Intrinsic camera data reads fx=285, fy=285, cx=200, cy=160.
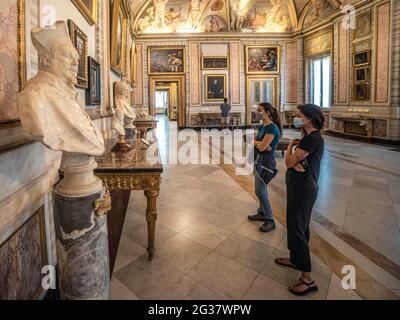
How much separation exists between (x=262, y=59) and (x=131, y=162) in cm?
1694

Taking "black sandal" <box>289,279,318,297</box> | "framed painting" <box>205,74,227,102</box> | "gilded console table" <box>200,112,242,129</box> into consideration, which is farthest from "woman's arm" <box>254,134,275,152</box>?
"framed painting" <box>205,74,227,102</box>

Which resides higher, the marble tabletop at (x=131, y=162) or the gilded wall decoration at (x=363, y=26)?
the gilded wall decoration at (x=363, y=26)

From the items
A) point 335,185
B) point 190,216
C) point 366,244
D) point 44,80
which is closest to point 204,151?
point 335,185

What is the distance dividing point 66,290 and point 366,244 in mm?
3135

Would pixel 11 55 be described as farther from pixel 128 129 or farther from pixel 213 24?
pixel 213 24

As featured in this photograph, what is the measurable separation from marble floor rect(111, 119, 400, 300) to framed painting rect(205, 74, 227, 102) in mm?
12847

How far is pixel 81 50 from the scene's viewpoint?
3875 mm

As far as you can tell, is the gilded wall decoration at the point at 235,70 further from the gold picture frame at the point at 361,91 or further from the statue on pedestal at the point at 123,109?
the statue on pedestal at the point at 123,109

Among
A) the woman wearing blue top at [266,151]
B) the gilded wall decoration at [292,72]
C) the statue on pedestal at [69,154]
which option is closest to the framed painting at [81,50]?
the statue on pedestal at [69,154]

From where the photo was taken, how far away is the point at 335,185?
18.7 ft

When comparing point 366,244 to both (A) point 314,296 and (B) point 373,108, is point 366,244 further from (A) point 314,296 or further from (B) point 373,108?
(B) point 373,108

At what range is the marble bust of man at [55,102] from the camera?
1.55 m

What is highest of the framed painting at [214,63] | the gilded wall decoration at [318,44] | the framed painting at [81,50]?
the gilded wall decoration at [318,44]

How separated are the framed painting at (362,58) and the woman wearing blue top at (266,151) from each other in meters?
11.1
